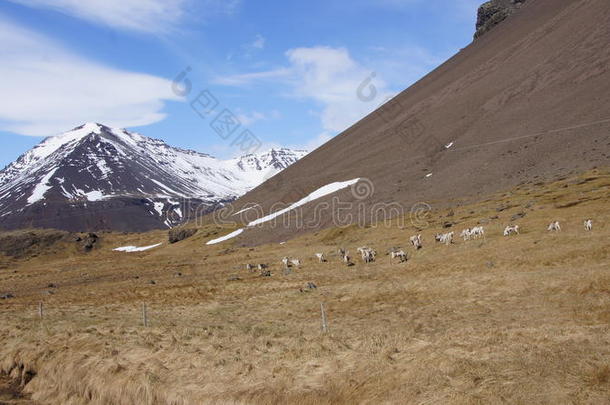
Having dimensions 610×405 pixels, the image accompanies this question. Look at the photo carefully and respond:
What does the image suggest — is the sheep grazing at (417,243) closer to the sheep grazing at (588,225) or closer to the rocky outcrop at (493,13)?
the sheep grazing at (588,225)

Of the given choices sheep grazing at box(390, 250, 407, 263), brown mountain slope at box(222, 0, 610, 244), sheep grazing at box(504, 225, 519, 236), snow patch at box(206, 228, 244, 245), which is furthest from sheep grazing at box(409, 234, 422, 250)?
snow patch at box(206, 228, 244, 245)

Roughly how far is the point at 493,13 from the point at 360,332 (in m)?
197

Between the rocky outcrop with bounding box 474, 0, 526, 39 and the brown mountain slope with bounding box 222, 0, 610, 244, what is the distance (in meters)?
28.4

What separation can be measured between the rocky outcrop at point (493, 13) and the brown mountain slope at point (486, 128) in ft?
93.1

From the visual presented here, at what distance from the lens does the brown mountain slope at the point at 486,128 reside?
220ft

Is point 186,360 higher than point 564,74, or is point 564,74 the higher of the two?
point 564,74

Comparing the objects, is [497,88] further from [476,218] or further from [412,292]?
[412,292]

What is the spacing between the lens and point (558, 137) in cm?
6906

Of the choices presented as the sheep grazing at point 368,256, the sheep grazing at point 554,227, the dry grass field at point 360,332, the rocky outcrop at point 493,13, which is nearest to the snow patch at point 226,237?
the dry grass field at point 360,332

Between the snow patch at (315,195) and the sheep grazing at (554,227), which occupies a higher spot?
the snow patch at (315,195)

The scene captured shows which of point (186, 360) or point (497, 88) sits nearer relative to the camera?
point (186, 360)

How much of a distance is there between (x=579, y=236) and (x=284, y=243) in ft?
141

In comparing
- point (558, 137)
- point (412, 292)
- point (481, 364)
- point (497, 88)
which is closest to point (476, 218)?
point (412, 292)

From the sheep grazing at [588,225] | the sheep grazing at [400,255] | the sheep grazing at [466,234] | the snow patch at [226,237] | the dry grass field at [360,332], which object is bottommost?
the dry grass field at [360,332]
